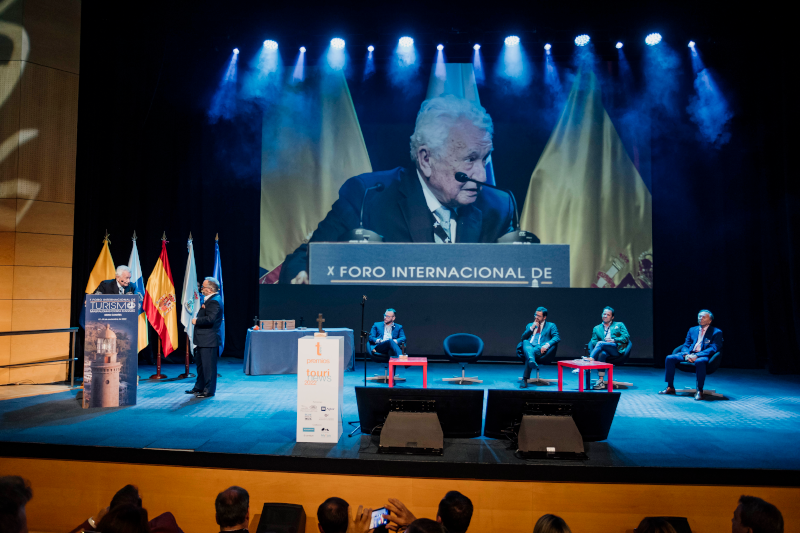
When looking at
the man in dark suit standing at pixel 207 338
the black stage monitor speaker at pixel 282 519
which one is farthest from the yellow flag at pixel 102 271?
the black stage monitor speaker at pixel 282 519

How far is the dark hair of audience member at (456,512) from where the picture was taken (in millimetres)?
2203

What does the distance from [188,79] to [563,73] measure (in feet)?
22.0

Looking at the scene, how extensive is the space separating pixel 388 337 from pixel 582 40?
19.3ft

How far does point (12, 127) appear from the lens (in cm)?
717

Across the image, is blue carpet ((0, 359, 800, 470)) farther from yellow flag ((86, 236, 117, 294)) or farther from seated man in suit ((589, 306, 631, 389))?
yellow flag ((86, 236, 117, 294))

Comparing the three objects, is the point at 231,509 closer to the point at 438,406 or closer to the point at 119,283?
the point at 438,406

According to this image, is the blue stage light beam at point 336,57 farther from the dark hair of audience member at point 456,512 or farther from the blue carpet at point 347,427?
the dark hair of audience member at point 456,512

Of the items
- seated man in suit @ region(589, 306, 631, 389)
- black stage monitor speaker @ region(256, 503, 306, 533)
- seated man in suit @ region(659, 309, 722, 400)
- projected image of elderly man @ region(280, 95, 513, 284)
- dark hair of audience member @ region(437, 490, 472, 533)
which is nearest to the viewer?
dark hair of audience member @ region(437, 490, 472, 533)

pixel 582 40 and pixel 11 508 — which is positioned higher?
pixel 582 40

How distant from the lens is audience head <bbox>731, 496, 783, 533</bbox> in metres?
2.10

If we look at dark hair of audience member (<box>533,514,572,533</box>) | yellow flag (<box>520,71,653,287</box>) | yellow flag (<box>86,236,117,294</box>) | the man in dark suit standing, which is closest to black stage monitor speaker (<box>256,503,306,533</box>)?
dark hair of audience member (<box>533,514,572,533</box>)

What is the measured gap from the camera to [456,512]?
2205 millimetres

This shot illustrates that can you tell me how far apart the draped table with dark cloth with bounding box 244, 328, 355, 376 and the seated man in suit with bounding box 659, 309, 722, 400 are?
4574mm

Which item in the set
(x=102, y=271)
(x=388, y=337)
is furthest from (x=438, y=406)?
(x=102, y=271)
